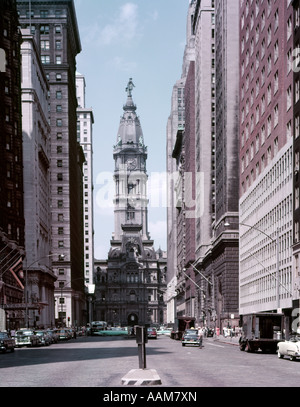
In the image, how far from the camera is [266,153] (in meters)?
91.4

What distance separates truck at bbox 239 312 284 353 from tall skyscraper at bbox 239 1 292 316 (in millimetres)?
13996

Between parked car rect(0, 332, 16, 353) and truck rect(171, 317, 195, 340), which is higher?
parked car rect(0, 332, 16, 353)

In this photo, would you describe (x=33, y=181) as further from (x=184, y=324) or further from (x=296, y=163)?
(x=296, y=163)

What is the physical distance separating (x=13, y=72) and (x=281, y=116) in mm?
47339

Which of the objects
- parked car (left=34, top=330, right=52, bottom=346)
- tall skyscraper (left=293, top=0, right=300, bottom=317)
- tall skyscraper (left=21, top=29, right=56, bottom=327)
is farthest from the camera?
tall skyscraper (left=21, top=29, right=56, bottom=327)

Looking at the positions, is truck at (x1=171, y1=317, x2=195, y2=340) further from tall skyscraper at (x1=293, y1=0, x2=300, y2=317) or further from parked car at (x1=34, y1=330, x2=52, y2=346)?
tall skyscraper at (x1=293, y1=0, x2=300, y2=317)

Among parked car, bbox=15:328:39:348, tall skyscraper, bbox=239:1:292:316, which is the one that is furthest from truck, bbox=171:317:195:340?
parked car, bbox=15:328:39:348

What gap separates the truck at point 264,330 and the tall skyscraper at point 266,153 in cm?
1400

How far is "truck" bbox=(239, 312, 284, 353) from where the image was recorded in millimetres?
53844

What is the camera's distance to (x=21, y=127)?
121m

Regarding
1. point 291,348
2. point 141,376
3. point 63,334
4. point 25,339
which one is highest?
point 141,376

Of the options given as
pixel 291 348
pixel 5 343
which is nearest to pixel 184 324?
pixel 5 343

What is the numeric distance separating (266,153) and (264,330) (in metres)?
40.0
